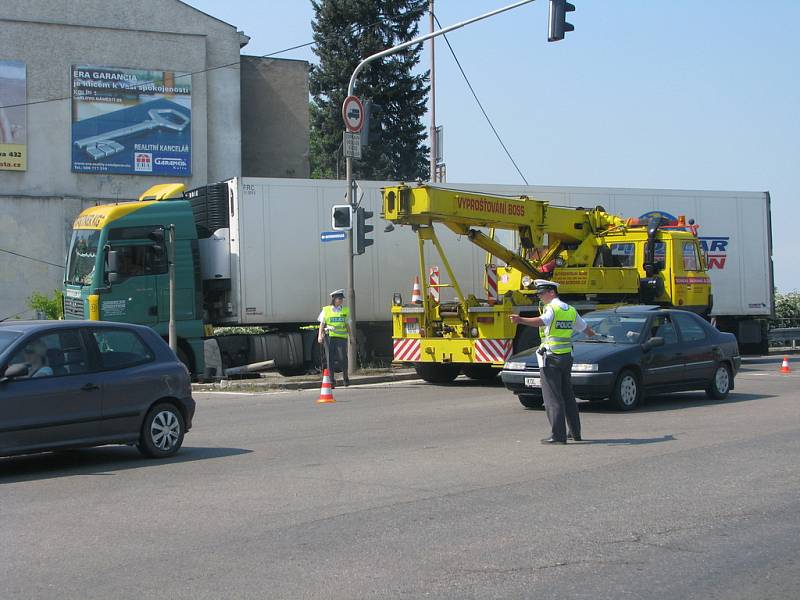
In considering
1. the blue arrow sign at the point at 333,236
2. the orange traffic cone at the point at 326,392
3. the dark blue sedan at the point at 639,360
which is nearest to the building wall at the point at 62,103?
the blue arrow sign at the point at 333,236

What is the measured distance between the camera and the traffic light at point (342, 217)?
2020 centimetres

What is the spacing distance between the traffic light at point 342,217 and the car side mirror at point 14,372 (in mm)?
11122

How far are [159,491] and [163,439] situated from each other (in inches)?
77.0

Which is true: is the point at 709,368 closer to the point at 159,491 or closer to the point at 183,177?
the point at 159,491

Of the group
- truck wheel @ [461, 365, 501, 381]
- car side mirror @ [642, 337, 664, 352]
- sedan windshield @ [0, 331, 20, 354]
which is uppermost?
sedan windshield @ [0, 331, 20, 354]

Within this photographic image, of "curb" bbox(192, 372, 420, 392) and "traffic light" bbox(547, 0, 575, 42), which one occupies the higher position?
"traffic light" bbox(547, 0, 575, 42)

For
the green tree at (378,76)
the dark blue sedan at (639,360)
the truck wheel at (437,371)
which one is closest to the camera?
the dark blue sedan at (639,360)

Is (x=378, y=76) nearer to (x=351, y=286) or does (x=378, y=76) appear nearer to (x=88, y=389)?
(x=351, y=286)

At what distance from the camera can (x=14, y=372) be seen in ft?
30.5

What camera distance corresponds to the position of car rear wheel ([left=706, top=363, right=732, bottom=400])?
15867 mm

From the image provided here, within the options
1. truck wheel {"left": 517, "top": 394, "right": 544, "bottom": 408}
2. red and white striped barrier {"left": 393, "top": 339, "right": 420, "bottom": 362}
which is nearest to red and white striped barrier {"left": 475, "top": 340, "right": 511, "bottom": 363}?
red and white striped barrier {"left": 393, "top": 339, "right": 420, "bottom": 362}

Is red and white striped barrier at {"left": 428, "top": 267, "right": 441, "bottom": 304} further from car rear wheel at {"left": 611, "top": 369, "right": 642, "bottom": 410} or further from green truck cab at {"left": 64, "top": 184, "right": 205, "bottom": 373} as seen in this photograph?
car rear wheel at {"left": 611, "top": 369, "right": 642, "bottom": 410}

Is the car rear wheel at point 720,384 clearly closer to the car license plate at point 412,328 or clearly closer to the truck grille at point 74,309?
the car license plate at point 412,328

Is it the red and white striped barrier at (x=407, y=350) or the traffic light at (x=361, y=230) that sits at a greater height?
the traffic light at (x=361, y=230)
